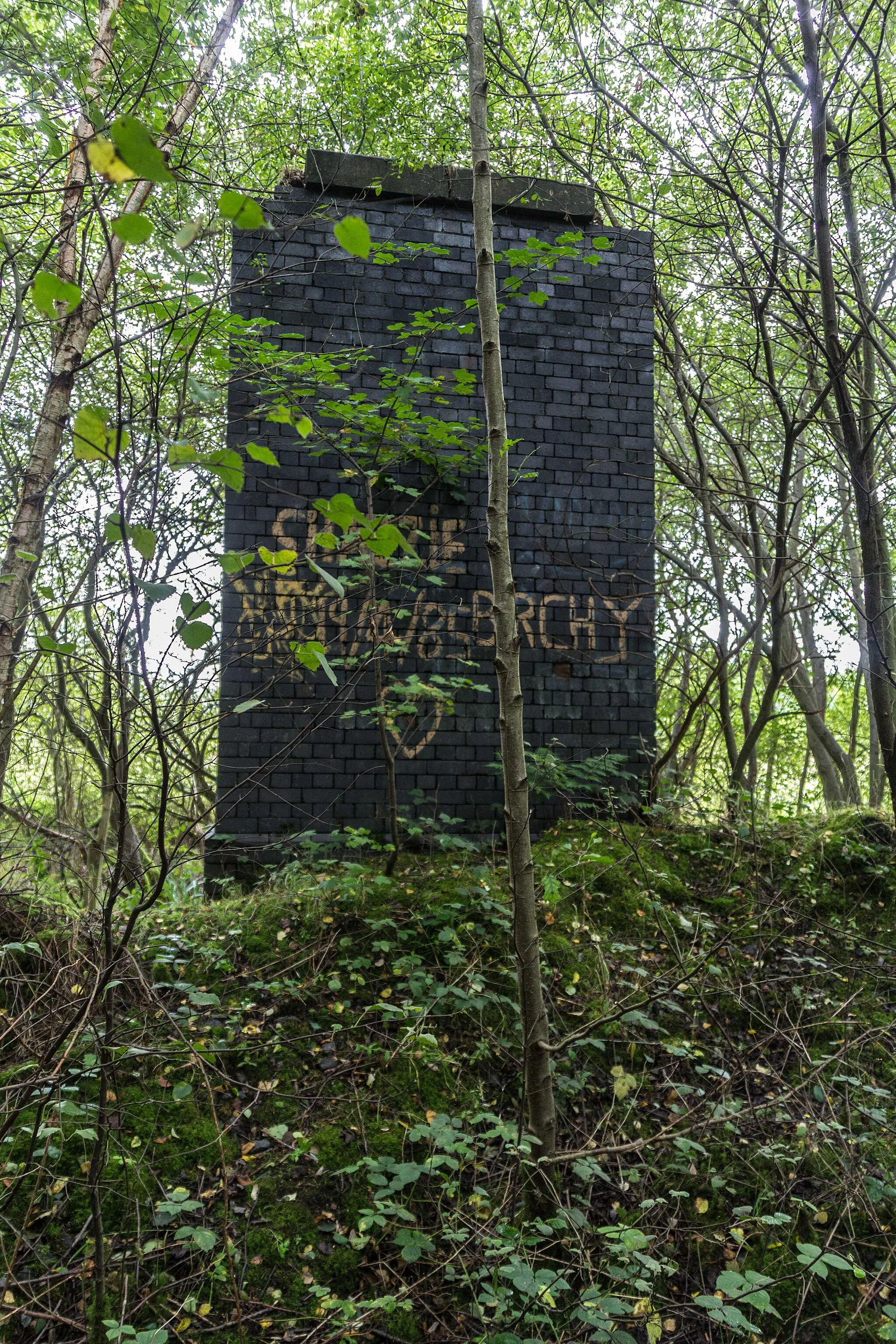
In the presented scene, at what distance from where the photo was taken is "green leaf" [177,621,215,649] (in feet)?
5.99

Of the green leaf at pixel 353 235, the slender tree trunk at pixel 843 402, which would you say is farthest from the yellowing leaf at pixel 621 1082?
the green leaf at pixel 353 235

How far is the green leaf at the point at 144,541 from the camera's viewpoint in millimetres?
1882

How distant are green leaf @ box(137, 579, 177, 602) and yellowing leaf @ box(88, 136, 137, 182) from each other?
757 millimetres

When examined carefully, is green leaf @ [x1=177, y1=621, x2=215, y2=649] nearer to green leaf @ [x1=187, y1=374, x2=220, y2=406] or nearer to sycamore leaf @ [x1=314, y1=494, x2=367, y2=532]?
sycamore leaf @ [x1=314, y1=494, x2=367, y2=532]

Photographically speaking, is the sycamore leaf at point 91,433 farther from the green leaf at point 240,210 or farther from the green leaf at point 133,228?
the green leaf at point 240,210

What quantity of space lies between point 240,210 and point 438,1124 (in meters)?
3.22

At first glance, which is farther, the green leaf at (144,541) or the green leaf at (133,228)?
the green leaf at (144,541)

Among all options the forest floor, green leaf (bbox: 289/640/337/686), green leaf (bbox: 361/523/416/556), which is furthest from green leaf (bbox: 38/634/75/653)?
the forest floor

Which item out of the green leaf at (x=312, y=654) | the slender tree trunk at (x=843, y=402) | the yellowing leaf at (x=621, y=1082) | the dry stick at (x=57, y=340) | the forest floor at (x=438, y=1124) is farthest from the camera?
the slender tree trunk at (x=843, y=402)

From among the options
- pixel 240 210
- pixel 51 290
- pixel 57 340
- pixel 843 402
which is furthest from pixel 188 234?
pixel 57 340

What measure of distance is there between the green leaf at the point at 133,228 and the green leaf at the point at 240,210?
152 millimetres

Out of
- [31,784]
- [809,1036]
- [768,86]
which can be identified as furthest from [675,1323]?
[31,784]

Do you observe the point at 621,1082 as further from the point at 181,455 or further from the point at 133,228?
the point at 133,228

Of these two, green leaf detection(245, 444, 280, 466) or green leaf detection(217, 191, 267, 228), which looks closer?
green leaf detection(217, 191, 267, 228)
